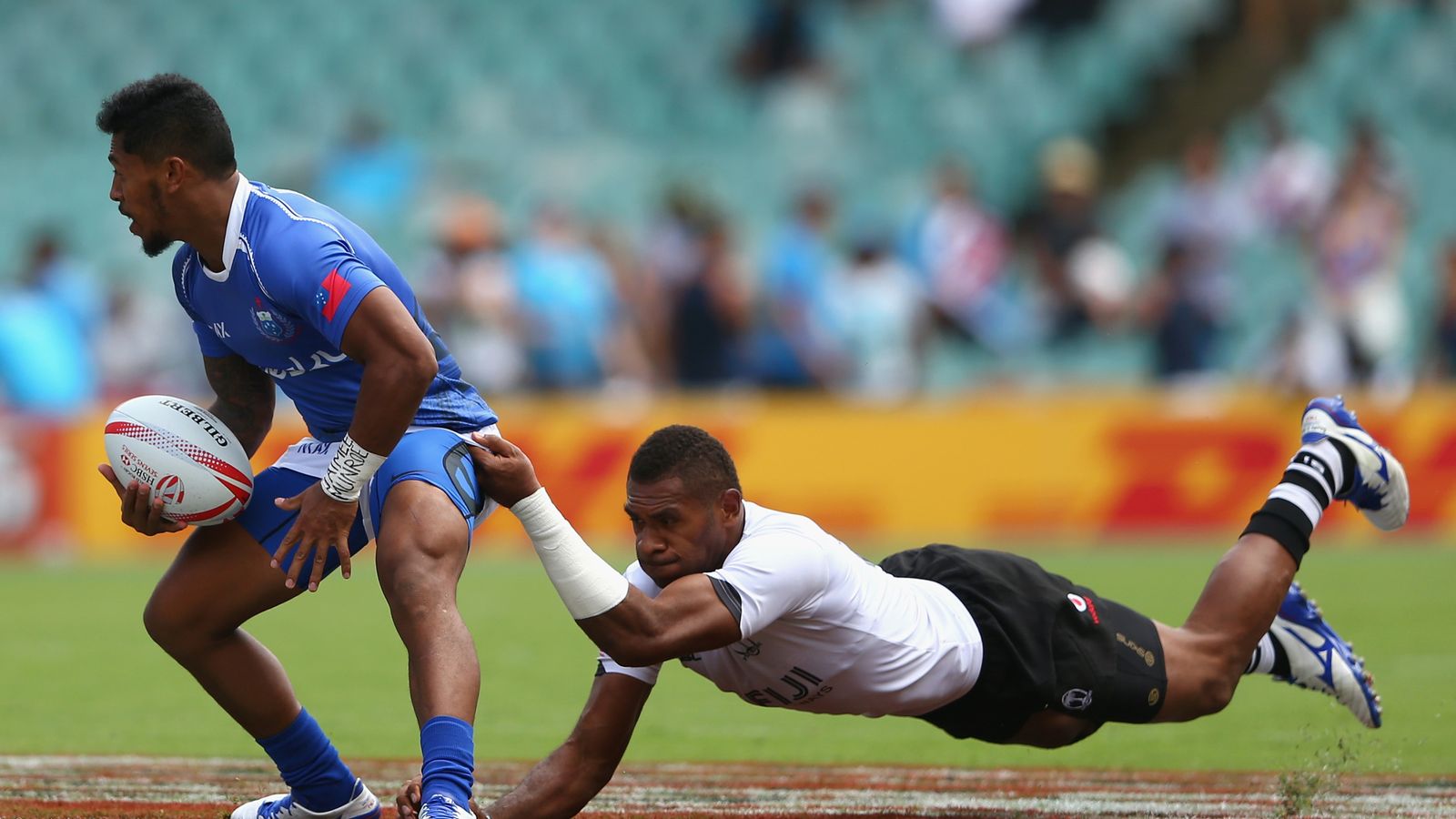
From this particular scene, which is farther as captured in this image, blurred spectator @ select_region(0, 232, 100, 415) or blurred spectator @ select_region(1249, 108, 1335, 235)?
blurred spectator @ select_region(1249, 108, 1335, 235)

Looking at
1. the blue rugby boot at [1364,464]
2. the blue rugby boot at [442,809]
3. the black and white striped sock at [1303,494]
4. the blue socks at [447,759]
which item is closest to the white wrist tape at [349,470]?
the blue socks at [447,759]

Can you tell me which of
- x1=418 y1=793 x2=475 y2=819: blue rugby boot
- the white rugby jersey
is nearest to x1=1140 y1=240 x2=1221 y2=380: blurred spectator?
the white rugby jersey

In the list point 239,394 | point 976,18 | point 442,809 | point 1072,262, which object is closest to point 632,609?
point 442,809

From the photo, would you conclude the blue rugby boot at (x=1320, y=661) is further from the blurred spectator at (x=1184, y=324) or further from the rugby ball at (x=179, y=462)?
the blurred spectator at (x=1184, y=324)

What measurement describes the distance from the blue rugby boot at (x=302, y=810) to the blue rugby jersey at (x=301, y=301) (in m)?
1.16

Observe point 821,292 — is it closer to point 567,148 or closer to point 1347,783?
point 567,148

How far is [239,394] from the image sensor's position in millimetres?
6410

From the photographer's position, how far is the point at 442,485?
18.7 ft

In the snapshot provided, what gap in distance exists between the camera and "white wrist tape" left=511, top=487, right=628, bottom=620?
5320mm

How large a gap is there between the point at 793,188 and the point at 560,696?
12499mm

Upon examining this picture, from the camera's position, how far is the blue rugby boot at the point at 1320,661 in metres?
6.98

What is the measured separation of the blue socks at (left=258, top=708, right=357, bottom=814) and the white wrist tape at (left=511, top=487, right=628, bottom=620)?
1.24 m

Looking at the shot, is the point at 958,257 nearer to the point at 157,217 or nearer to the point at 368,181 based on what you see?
the point at 368,181

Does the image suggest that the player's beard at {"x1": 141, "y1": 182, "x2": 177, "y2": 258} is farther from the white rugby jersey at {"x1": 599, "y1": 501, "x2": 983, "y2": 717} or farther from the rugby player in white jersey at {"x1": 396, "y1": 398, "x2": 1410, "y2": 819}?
the white rugby jersey at {"x1": 599, "y1": 501, "x2": 983, "y2": 717}
